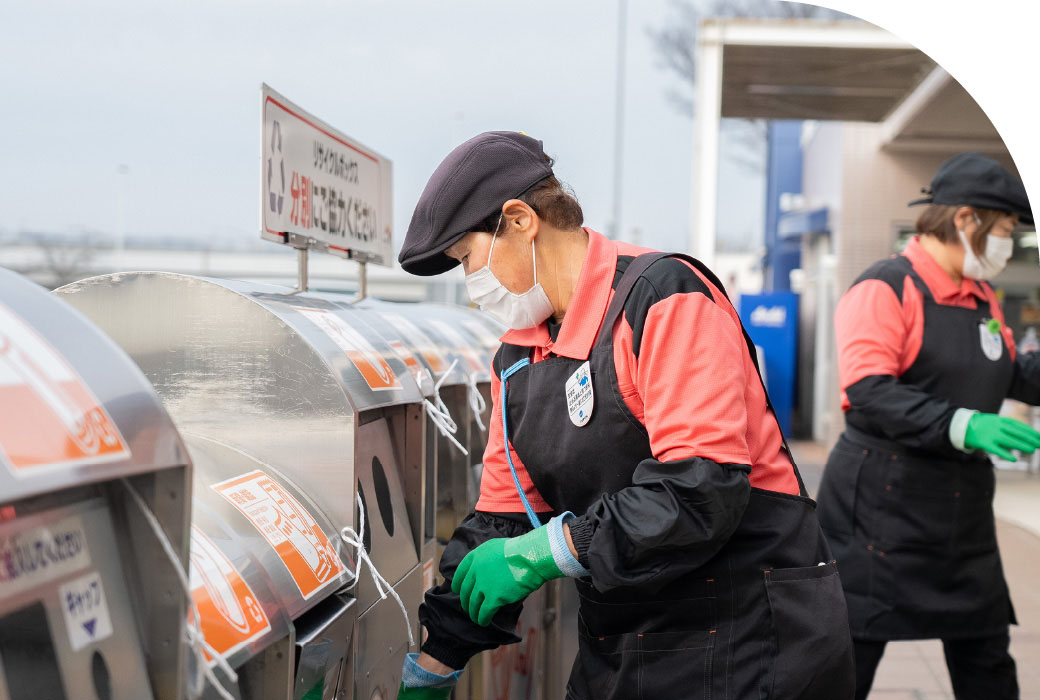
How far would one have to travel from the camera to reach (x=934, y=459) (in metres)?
3.15

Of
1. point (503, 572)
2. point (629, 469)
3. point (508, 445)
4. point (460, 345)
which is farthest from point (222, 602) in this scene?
point (460, 345)

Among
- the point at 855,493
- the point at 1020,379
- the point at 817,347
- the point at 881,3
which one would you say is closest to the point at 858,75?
the point at 817,347

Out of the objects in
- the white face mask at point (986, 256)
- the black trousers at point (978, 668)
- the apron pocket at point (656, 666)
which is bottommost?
the black trousers at point (978, 668)

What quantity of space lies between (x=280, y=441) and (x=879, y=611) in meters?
2.07

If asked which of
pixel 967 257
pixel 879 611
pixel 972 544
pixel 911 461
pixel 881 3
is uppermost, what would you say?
pixel 881 3

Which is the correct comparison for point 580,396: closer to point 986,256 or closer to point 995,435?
point 995,435

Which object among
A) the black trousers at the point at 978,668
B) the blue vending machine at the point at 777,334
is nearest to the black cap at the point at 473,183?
the black trousers at the point at 978,668

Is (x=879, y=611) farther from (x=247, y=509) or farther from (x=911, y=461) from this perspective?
(x=247, y=509)

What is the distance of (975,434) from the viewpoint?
116 inches

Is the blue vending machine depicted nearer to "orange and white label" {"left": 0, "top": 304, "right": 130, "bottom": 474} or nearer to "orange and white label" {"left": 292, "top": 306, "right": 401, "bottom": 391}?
"orange and white label" {"left": 292, "top": 306, "right": 401, "bottom": 391}

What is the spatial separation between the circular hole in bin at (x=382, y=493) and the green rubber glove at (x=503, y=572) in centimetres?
58

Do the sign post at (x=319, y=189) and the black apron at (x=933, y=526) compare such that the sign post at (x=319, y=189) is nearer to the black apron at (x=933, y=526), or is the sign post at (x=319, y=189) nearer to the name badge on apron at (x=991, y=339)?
the black apron at (x=933, y=526)

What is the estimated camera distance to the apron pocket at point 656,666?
70.2 inches

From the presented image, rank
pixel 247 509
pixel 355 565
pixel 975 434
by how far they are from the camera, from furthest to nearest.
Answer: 1. pixel 975 434
2. pixel 355 565
3. pixel 247 509
